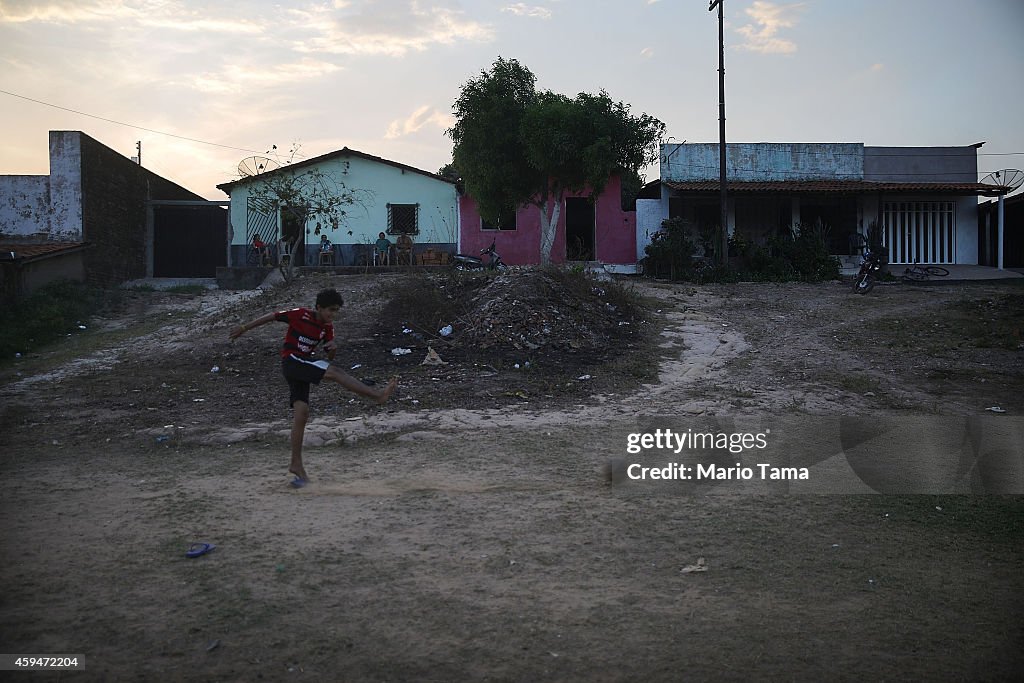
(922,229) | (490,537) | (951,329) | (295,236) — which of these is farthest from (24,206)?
(922,229)

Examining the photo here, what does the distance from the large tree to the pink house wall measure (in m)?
2.21

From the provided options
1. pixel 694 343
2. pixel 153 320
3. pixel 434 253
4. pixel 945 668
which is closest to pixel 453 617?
pixel 945 668

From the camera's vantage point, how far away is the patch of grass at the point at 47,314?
13070 millimetres

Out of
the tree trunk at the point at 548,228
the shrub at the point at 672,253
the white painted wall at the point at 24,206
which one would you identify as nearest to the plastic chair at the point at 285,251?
the white painted wall at the point at 24,206

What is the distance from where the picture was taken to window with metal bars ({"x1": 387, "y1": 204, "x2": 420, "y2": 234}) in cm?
2230

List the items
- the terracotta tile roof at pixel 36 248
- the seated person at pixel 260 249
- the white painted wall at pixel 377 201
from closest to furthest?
the terracotta tile roof at pixel 36 248 < the seated person at pixel 260 249 < the white painted wall at pixel 377 201

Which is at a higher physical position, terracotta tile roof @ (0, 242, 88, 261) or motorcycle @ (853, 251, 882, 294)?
terracotta tile roof @ (0, 242, 88, 261)

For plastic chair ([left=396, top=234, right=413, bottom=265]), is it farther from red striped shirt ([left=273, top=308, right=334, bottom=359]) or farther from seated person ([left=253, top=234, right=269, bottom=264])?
red striped shirt ([left=273, top=308, right=334, bottom=359])

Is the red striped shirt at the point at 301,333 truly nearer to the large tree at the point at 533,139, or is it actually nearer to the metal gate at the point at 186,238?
the large tree at the point at 533,139

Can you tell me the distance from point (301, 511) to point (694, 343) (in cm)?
830

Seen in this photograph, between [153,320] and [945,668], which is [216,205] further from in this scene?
[945,668]

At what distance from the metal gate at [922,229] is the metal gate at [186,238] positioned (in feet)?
68.5

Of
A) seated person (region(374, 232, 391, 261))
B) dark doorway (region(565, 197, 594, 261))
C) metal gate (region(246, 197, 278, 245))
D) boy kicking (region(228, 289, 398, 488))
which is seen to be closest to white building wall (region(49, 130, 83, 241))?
metal gate (region(246, 197, 278, 245))

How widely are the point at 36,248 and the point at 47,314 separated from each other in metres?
4.11
